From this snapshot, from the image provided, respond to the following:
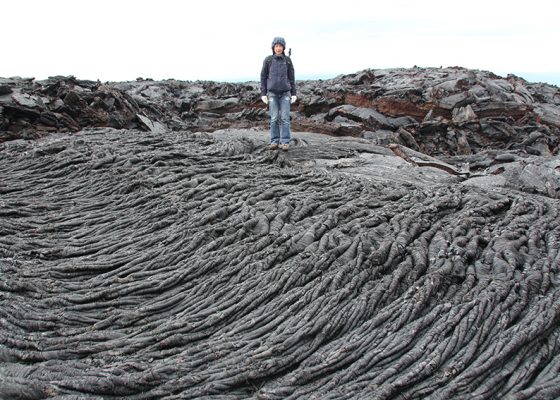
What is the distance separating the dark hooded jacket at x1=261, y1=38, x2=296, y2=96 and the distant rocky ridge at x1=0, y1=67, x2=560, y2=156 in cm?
396

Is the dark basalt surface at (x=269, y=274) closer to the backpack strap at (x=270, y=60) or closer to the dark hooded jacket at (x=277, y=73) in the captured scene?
the dark hooded jacket at (x=277, y=73)

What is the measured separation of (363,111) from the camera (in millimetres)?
17406

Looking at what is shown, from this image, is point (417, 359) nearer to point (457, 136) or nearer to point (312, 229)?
point (312, 229)

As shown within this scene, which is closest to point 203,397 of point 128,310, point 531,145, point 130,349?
point 130,349

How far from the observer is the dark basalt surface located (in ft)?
12.7

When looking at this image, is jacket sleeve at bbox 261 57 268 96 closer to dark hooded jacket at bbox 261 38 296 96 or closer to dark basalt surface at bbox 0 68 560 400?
dark hooded jacket at bbox 261 38 296 96

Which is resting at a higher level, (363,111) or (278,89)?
(278,89)

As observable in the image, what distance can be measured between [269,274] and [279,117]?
17.8 ft

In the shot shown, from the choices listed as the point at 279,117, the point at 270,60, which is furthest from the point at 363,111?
the point at 270,60

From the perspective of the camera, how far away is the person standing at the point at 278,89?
9.74 meters

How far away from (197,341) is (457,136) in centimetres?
1314

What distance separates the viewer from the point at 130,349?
14.0 ft

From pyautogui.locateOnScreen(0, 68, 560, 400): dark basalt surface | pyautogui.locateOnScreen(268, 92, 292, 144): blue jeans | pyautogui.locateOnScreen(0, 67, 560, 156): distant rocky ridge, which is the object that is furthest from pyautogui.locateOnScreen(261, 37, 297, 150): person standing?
pyautogui.locateOnScreen(0, 67, 560, 156): distant rocky ridge

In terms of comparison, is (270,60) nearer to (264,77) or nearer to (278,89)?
(264,77)
